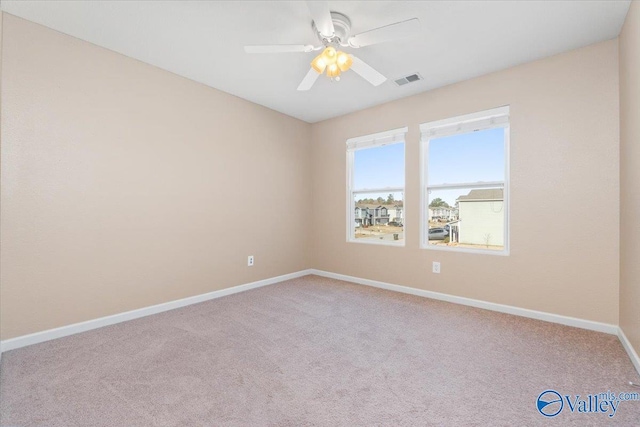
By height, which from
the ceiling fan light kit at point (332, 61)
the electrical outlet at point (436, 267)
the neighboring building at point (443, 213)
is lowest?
the electrical outlet at point (436, 267)

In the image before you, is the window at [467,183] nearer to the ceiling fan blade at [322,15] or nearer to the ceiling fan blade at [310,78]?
the ceiling fan blade at [310,78]

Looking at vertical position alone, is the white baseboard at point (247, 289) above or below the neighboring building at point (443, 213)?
below

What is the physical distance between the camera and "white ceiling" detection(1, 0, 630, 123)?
2012 millimetres

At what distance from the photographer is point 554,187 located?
2590mm

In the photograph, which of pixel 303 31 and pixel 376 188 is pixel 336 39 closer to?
pixel 303 31

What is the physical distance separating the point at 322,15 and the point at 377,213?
2726 millimetres

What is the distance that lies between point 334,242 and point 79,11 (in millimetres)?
3596

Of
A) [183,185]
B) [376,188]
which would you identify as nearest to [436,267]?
[376,188]

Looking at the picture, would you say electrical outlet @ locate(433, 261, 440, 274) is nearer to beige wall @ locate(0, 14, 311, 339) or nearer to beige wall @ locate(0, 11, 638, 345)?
beige wall @ locate(0, 11, 638, 345)

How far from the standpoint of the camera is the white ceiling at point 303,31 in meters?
2.01

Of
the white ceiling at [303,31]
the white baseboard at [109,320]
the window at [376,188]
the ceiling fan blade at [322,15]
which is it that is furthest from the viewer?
the window at [376,188]

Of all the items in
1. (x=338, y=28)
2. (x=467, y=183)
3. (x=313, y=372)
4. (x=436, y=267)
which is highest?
(x=338, y=28)

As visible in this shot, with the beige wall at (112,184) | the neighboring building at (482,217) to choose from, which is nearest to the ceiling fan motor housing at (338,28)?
the beige wall at (112,184)

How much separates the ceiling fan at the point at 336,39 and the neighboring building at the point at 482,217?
175 cm
